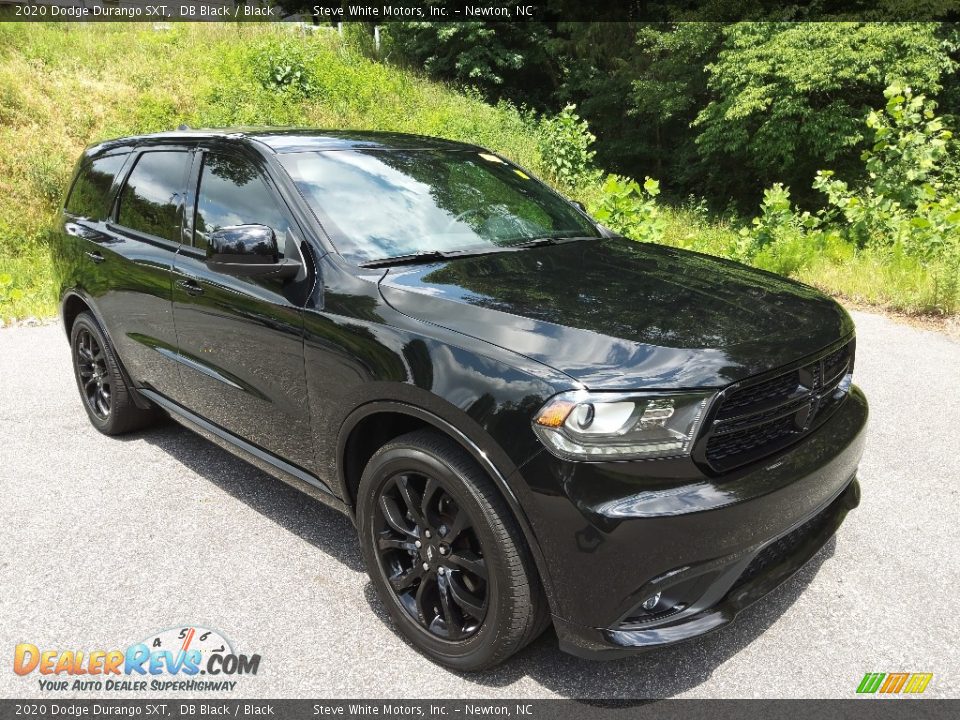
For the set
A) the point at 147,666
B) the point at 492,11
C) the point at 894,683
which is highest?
the point at 492,11

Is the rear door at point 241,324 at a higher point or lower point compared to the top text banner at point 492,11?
lower

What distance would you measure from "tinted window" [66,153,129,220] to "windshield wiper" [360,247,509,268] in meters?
2.39

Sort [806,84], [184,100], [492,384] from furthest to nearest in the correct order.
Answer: [184,100]
[806,84]
[492,384]

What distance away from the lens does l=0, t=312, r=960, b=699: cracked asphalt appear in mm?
2465

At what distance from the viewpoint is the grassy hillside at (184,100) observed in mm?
13977

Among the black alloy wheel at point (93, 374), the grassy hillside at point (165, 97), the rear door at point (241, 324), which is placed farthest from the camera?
the grassy hillside at point (165, 97)

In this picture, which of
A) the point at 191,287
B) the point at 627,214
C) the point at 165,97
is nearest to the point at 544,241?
the point at 191,287

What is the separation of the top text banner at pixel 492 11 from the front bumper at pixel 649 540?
723 inches

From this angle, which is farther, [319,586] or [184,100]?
[184,100]

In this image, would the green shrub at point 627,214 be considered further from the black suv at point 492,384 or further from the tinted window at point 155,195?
the tinted window at point 155,195

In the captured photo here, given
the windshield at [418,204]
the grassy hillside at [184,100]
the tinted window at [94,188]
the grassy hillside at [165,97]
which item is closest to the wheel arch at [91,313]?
the tinted window at [94,188]

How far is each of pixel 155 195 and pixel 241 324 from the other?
1.28 metres

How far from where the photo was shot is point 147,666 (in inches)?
102

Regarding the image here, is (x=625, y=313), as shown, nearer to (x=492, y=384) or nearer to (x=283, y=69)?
(x=492, y=384)
